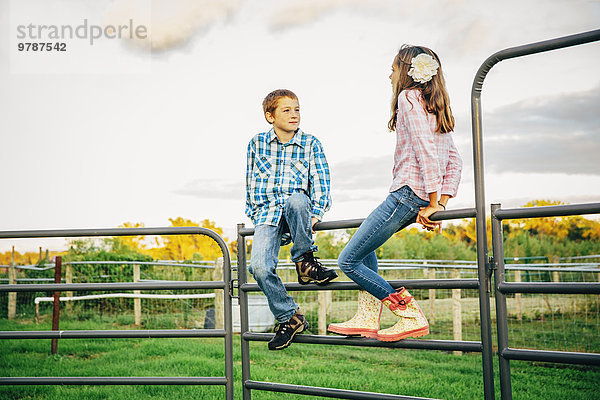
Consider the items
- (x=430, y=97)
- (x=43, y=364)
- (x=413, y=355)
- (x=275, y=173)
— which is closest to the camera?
(x=430, y=97)

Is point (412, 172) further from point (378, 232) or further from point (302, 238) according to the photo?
point (302, 238)

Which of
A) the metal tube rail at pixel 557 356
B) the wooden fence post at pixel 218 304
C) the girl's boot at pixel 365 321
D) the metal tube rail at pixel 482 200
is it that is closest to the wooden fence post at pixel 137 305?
the wooden fence post at pixel 218 304

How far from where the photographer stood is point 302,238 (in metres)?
2.66

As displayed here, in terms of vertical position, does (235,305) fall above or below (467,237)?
below

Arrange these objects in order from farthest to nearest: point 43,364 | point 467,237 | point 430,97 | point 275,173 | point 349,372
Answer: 1. point 467,237
2. point 43,364
3. point 349,372
4. point 275,173
5. point 430,97

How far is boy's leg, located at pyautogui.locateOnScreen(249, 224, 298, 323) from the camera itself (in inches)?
105

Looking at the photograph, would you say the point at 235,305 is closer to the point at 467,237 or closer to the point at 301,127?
the point at 467,237

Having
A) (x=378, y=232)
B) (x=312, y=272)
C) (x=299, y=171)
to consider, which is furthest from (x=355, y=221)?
(x=299, y=171)

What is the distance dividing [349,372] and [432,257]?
584cm

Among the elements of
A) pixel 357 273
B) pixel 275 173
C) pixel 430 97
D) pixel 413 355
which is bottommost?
pixel 413 355

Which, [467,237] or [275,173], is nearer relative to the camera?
[275,173]

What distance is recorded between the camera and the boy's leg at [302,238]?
2641mm

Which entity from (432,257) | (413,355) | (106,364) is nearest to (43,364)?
(106,364)

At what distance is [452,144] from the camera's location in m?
2.44
